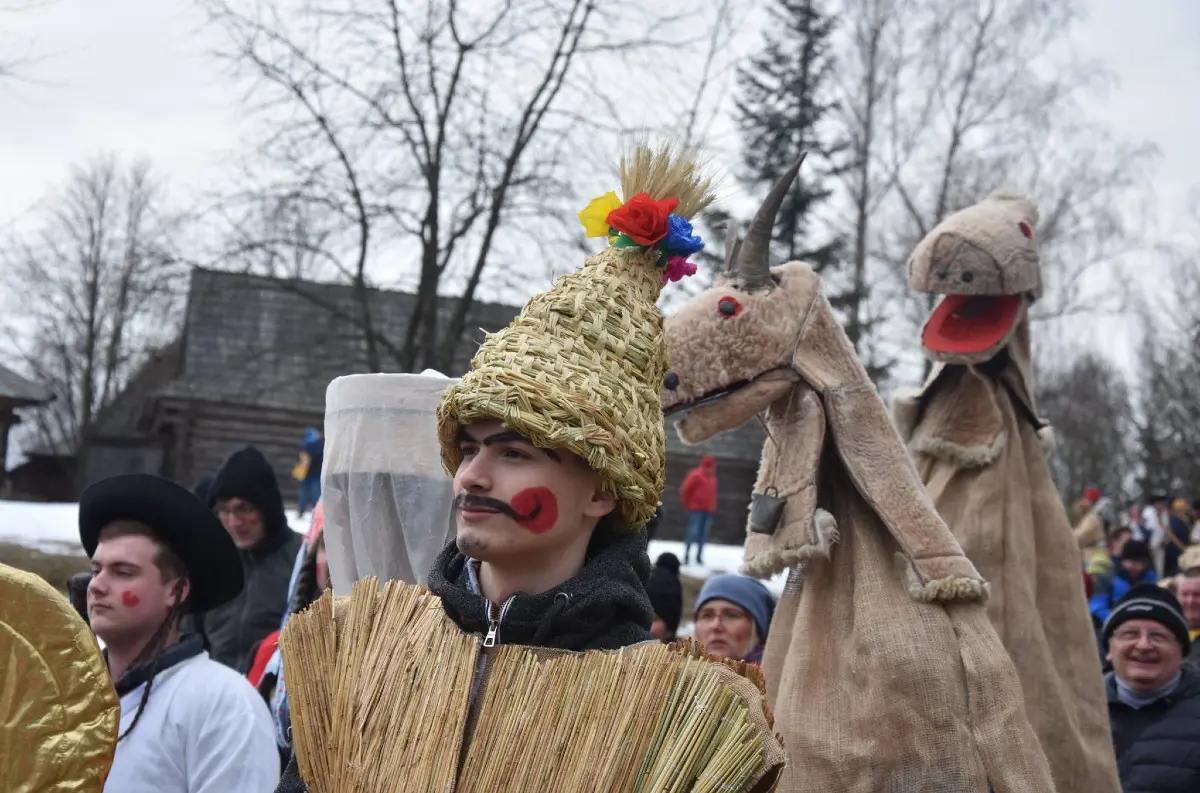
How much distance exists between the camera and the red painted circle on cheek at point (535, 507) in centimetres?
255

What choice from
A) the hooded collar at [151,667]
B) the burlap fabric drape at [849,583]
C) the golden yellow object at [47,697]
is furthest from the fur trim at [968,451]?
the golden yellow object at [47,697]

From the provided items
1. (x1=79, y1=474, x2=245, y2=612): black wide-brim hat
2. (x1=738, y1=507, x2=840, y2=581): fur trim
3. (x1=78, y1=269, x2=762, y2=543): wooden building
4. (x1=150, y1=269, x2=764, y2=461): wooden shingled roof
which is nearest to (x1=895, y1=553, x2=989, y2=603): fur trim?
(x1=738, y1=507, x2=840, y2=581): fur trim

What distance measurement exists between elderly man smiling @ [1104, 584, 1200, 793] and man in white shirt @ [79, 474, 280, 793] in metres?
3.63

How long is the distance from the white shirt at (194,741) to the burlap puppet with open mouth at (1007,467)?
99.7 inches

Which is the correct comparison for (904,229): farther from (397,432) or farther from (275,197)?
(397,432)

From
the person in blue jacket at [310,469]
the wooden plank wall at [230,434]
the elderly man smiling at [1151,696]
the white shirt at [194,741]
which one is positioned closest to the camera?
the white shirt at [194,741]

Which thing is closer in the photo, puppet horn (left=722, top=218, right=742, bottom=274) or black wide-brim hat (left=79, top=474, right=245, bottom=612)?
black wide-brim hat (left=79, top=474, right=245, bottom=612)

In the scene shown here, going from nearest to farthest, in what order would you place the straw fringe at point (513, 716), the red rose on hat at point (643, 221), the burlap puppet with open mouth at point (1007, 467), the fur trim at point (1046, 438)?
the straw fringe at point (513, 716)
the red rose on hat at point (643, 221)
the burlap puppet with open mouth at point (1007, 467)
the fur trim at point (1046, 438)

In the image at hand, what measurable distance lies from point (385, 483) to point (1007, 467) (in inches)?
94.2

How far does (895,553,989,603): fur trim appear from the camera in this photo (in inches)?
159

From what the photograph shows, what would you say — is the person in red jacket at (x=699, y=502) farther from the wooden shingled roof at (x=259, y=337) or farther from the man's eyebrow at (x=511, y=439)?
the man's eyebrow at (x=511, y=439)

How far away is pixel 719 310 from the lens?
439cm

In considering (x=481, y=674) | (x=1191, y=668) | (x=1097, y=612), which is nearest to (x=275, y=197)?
(x=1097, y=612)

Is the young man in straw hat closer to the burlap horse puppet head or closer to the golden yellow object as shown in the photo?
the golden yellow object
